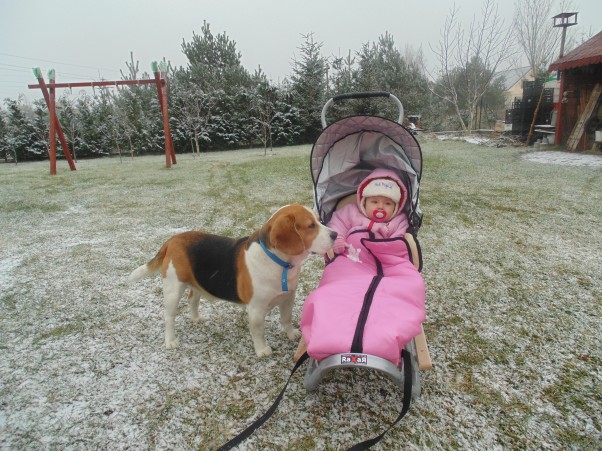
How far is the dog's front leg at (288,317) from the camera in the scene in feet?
8.81

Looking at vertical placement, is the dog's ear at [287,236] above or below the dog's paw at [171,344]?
above

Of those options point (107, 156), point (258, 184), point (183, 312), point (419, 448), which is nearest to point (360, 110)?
point (258, 184)

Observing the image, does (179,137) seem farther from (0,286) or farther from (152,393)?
(152,393)

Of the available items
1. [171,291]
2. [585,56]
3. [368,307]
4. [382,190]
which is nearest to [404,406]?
[368,307]

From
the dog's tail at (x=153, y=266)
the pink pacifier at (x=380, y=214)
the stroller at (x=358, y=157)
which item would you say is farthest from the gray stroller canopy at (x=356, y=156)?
the dog's tail at (x=153, y=266)

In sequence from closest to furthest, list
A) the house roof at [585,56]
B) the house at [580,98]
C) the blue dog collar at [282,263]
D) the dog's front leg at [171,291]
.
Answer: the blue dog collar at [282,263]
the dog's front leg at [171,291]
the house roof at [585,56]
the house at [580,98]

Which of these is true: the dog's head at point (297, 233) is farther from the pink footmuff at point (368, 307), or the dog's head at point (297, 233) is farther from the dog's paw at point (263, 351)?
the dog's paw at point (263, 351)

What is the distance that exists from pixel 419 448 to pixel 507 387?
0.82 meters

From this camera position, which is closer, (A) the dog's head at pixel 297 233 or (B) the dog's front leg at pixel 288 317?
(A) the dog's head at pixel 297 233

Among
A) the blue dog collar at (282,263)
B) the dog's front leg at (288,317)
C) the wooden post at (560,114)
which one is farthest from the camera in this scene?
the wooden post at (560,114)

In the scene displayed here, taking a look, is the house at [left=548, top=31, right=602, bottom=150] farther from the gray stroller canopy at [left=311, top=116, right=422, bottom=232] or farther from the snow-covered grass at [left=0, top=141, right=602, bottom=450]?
the gray stroller canopy at [left=311, top=116, right=422, bottom=232]

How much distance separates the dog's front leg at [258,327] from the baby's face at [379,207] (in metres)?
1.15

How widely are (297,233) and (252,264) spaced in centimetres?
41

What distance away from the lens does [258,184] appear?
9047mm
